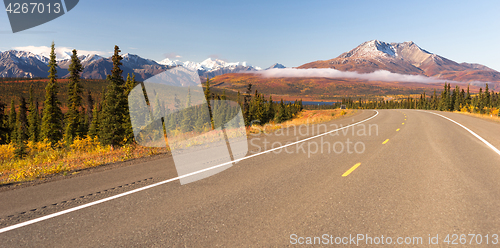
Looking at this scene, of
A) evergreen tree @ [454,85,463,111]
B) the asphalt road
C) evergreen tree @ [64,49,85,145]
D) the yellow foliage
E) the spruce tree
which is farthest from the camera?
evergreen tree @ [454,85,463,111]

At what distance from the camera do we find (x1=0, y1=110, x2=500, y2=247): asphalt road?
3312 millimetres

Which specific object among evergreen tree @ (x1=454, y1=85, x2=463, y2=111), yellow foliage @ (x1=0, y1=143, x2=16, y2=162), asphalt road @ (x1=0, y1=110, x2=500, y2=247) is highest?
asphalt road @ (x1=0, y1=110, x2=500, y2=247)

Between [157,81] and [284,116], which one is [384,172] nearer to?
[157,81]

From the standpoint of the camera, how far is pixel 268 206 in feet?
13.8

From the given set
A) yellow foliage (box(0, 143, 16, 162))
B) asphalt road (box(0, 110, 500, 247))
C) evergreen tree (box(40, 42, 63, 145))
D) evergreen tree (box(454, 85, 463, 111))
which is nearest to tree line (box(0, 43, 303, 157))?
evergreen tree (box(40, 42, 63, 145))

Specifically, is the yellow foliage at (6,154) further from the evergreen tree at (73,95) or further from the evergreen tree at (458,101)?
the evergreen tree at (458,101)

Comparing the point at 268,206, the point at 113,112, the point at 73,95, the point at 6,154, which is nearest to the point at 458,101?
the point at 113,112

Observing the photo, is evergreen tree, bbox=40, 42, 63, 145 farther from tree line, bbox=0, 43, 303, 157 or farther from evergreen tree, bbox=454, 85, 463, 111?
evergreen tree, bbox=454, 85, 463, 111

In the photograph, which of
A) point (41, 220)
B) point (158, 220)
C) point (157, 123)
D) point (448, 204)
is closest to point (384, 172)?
point (448, 204)

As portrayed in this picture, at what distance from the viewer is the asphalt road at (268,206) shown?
3312mm

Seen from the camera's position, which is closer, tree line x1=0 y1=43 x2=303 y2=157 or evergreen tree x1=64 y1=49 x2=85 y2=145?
tree line x1=0 y1=43 x2=303 y2=157

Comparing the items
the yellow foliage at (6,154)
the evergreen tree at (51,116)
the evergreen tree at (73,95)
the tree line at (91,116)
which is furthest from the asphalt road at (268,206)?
the evergreen tree at (73,95)

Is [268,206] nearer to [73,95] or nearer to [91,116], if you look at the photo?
[73,95]

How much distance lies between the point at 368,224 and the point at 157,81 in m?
5.36
